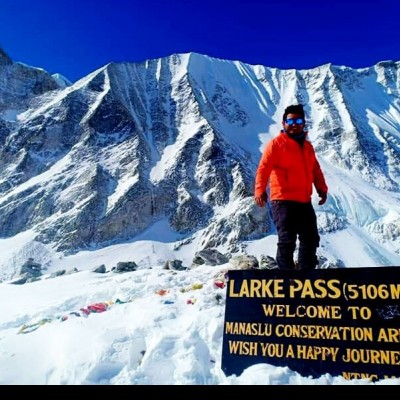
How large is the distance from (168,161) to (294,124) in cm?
9198

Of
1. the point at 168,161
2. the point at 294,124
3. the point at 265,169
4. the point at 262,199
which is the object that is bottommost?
the point at 262,199

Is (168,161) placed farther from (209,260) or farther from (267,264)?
(267,264)

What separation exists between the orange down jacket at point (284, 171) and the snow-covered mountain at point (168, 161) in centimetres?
6160

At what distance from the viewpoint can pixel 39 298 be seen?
9.98 meters

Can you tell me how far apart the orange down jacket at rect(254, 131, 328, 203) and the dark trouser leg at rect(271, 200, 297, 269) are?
15 cm

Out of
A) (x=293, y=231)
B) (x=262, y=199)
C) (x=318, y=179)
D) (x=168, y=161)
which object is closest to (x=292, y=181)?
(x=262, y=199)

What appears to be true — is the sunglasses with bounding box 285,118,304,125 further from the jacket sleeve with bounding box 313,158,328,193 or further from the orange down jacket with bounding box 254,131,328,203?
the jacket sleeve with bounding box 313,158,328,193

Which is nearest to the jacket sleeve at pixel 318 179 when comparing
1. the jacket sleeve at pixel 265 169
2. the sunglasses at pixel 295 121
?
the sunglasses at pixel 295 121

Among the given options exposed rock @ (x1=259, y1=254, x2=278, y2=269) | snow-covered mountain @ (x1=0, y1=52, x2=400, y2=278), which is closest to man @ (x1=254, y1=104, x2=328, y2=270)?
exposed rock @ (x1=259, y1=254, x2=278, y2=269)

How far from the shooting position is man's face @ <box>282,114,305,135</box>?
582 centimetres

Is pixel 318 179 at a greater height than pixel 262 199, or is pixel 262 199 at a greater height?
pixel 318 179

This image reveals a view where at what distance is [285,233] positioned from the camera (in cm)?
557

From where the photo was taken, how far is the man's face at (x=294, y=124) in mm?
5816

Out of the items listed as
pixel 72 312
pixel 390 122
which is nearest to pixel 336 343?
pixel 72 312
